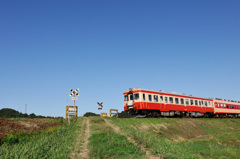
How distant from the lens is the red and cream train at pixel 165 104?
1056 inches

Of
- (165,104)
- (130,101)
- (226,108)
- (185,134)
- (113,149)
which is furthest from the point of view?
(226,108)

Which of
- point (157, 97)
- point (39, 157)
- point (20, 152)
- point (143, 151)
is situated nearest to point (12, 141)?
point (20, 152)

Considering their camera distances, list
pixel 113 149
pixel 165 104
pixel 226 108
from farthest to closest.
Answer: pixel 226 108 < pixel 165 104 < pixel 113 149

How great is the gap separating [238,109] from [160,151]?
4898 cm

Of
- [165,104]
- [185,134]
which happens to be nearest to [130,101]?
[165,104]

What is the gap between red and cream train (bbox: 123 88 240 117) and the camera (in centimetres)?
2681

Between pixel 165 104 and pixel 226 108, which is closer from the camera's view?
pixel 165 104

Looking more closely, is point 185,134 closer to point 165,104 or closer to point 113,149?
point 165,104

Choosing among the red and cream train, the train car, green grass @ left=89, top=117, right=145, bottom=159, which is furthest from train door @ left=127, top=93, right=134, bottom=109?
the train car

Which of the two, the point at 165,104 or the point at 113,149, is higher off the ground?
the point at 165,104

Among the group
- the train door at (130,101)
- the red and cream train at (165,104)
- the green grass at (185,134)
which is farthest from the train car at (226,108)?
the train door at (130,101)

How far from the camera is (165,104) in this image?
29719 mm

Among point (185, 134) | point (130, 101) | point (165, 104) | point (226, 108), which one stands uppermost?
point (130, 101)

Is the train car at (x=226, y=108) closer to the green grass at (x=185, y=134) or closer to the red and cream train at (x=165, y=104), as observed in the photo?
the red and cream train at (x=165, y=104)
